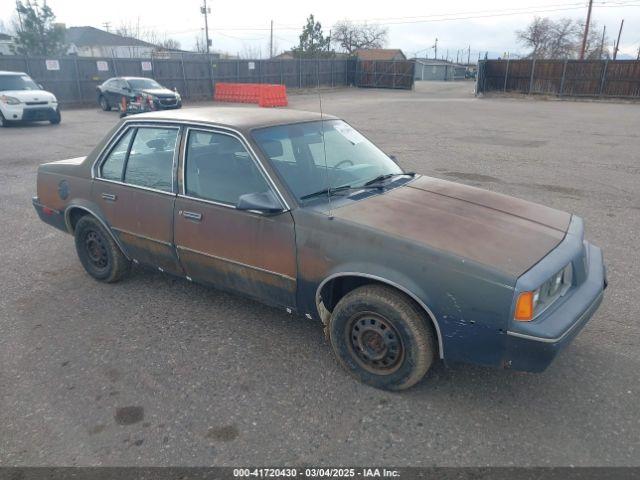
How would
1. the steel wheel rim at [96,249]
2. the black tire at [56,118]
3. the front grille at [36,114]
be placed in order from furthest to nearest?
the black tire at [56,118] → the front grille at [36,114] → the steel wheel rim at [96,249]

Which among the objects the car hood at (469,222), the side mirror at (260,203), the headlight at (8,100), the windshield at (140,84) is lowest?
the car hood at (469,222)

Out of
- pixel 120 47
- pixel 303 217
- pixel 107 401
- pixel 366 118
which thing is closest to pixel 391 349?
pixel 303 217

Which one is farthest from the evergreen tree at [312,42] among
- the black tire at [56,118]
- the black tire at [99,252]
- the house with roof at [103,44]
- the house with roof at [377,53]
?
the black tire at [99,252]

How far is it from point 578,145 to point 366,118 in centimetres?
850

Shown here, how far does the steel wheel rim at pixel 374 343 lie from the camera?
9.52ft

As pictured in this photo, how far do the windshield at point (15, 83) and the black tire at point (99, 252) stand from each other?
567 inches

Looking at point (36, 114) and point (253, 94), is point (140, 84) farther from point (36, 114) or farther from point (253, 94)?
point (253, 94)

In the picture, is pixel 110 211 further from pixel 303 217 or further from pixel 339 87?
pixel 339 87

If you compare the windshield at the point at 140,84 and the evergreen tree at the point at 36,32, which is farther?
the evergreen tree at the point at 36,32

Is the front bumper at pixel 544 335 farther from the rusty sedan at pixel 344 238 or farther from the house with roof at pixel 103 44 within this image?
the house with roof at pixel 103 44

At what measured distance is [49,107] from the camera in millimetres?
16391

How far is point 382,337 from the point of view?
9.59ft

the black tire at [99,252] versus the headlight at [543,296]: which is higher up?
the headlight at [543,296]

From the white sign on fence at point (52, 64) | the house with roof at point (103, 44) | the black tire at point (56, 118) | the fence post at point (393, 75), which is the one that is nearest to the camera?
the black tire at point (56, 118)
